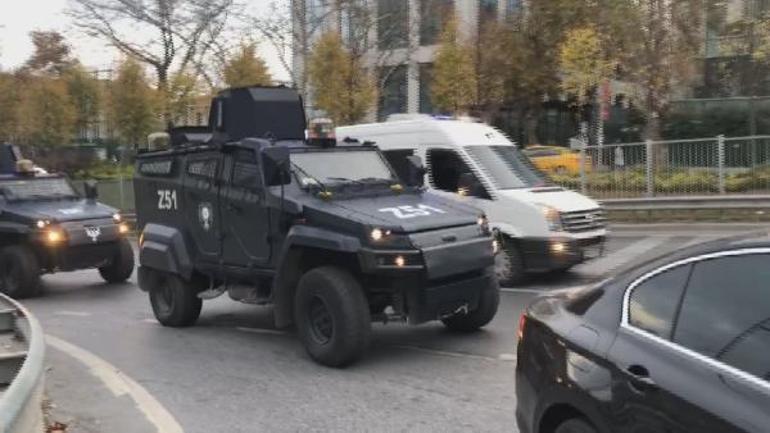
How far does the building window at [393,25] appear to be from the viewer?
39.3 m

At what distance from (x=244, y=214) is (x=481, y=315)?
8.65 ft

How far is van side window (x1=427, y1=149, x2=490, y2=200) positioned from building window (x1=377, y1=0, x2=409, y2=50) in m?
27.2

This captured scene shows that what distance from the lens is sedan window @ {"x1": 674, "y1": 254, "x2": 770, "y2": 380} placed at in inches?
122

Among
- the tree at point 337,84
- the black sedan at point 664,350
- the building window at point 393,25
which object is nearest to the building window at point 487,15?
the building window at point 393,25

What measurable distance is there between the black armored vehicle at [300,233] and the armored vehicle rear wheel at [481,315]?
14mm

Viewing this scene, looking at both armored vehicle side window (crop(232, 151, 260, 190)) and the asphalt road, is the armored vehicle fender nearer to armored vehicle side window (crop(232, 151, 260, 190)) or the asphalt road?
the asphalt road

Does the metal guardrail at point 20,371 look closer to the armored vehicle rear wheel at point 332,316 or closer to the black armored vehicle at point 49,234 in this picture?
the armored vehicle rear wheel at point 332,316

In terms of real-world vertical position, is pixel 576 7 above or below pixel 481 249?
above

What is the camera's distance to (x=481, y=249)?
7988mm

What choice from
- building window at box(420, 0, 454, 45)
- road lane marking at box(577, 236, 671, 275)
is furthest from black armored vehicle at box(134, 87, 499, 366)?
building window at box(420, 0, 454, 45)

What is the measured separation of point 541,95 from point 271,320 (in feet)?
93.1

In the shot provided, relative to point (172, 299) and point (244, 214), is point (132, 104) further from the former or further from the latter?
point (244, 214)

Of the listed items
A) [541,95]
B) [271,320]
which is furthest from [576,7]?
[271,320]

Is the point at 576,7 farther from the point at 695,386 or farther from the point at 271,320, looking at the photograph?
the point at 695,386
